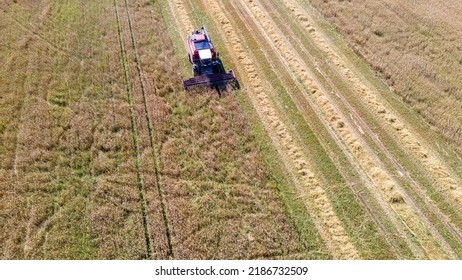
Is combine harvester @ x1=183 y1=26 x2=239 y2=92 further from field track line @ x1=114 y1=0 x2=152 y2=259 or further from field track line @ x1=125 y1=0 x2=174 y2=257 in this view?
field track line @ x1=114 y1=0 x2=152 y2=259

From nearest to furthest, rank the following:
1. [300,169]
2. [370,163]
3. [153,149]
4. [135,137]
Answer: [300,169]
[370,163]
[153,149]
[135,137]

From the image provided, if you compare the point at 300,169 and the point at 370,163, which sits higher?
the point at 370,163

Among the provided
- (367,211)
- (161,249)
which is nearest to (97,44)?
(161,249)

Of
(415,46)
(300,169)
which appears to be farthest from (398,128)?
(415,46)

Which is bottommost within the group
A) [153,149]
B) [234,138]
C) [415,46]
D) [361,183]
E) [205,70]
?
[361,183]

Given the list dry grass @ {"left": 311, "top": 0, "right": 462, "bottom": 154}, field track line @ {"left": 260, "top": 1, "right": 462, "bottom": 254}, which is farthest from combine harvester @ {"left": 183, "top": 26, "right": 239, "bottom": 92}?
dry grass @ {"left": 311, "top": 0, "right": 462, "bottom": 154}

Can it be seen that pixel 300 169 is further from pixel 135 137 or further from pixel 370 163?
pixel 135 137

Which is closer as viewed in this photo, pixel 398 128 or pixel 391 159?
pixel 391 159

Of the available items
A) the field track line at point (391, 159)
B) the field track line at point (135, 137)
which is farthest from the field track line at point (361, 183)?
the field track line at point (135, 137)

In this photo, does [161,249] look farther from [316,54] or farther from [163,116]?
[316,54]
